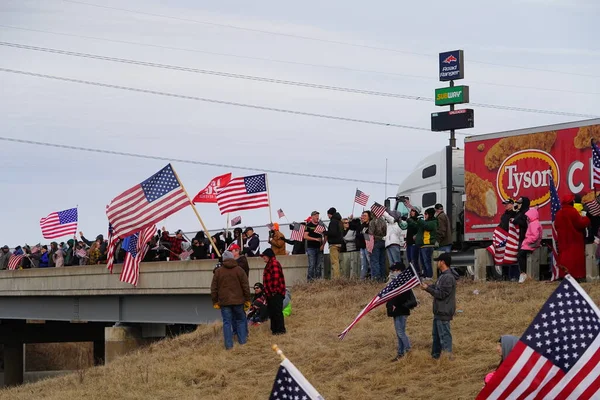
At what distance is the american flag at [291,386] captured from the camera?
27.5 feet

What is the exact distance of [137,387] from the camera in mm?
20500

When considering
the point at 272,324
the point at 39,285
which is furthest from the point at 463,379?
the point at 39,285

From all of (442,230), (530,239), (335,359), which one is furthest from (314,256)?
(335,359)

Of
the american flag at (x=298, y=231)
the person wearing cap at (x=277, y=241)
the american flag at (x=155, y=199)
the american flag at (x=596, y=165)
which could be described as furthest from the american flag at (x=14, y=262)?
the american flag at (x=596, y=165)

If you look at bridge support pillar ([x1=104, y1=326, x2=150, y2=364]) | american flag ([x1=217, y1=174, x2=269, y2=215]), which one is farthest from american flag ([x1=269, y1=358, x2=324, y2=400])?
bridge support pillar ([x1=104, y1=326, x2=150, y2=364])

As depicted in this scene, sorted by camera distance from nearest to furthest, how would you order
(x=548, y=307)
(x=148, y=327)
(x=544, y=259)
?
(x=548, y=307) < (x=544, y=259) < (x=148, y=327)

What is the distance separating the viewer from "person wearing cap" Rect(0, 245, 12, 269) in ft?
153

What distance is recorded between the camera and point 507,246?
80.2ft

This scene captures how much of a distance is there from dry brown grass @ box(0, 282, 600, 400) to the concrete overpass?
5.67m

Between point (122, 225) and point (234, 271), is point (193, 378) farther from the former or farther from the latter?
point (122, 225)

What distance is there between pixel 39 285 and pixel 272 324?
20.3 meters

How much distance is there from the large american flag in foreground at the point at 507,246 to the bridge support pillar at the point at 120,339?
14.3 meters

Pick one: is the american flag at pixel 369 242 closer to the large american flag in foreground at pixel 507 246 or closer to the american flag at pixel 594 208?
the large american flag in foreground at pixel 507 246

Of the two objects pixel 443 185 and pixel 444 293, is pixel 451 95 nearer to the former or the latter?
pixel 443 185
